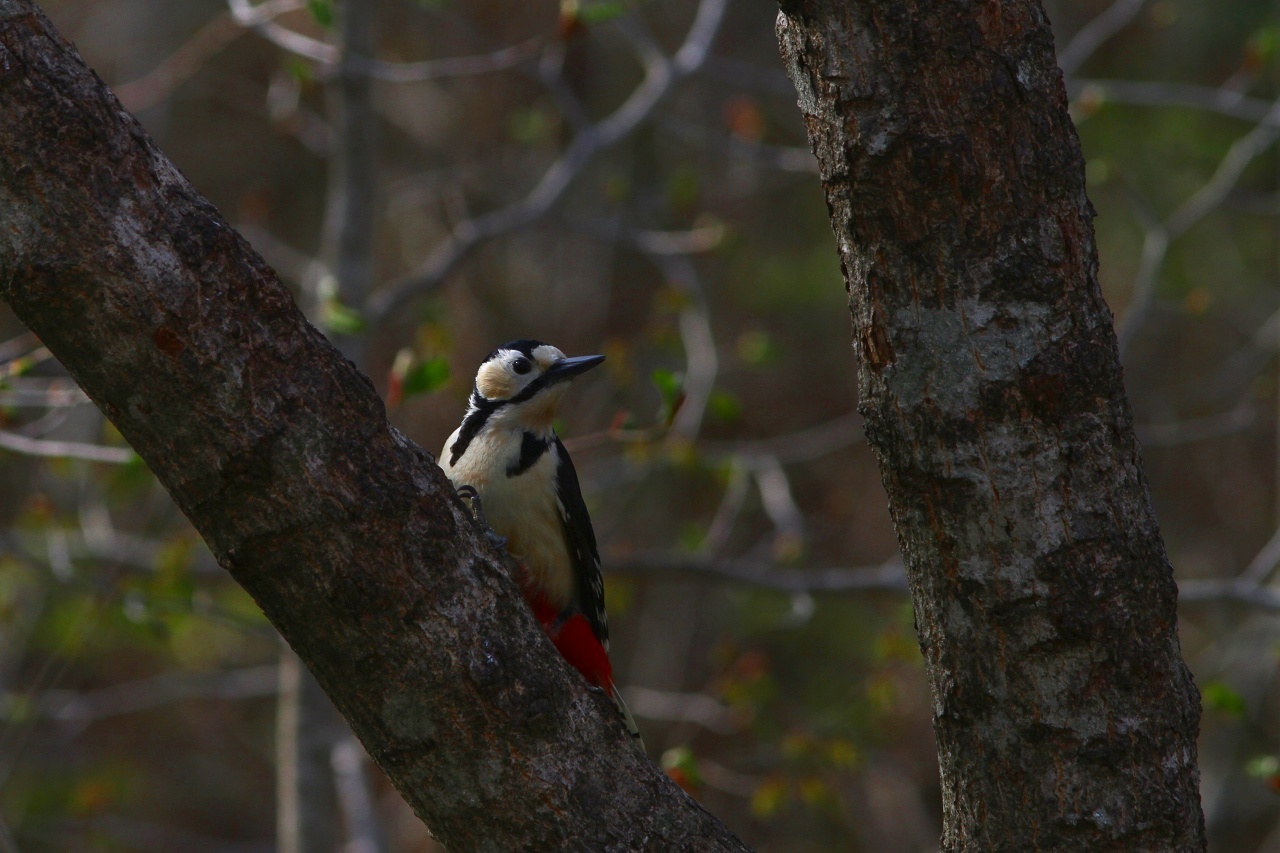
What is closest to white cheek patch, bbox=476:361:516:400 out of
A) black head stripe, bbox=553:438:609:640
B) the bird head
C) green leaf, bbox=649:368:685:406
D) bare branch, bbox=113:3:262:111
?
the bird head

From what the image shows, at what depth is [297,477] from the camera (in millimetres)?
1896

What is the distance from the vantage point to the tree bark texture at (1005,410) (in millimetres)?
1858

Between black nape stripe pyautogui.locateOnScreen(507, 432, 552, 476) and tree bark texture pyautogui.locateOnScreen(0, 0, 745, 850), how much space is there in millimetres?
1629

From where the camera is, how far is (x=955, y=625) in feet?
6.61

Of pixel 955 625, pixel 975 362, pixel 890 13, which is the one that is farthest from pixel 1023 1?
pixel 955 625

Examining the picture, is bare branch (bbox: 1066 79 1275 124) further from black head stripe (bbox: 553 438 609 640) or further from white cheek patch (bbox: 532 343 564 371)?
black head stripe (bbox: 553 438 609 640)

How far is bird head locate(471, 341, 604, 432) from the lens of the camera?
378cm

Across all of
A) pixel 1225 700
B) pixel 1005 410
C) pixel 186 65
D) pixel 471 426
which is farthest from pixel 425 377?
pixel 186 65

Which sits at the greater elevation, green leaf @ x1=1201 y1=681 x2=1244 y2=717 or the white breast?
the white breast

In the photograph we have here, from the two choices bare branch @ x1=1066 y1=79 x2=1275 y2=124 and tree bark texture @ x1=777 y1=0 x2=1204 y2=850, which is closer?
tree bark texture @ x1=777 y1=0 x2=1204 y2=850

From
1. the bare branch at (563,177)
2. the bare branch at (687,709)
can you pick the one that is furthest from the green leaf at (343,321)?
the bare branch at (687,709)

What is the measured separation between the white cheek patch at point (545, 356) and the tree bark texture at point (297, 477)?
A: 179 cm

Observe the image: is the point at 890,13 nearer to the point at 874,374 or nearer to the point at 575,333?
the point at 874,374

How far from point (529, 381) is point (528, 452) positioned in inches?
8.4
